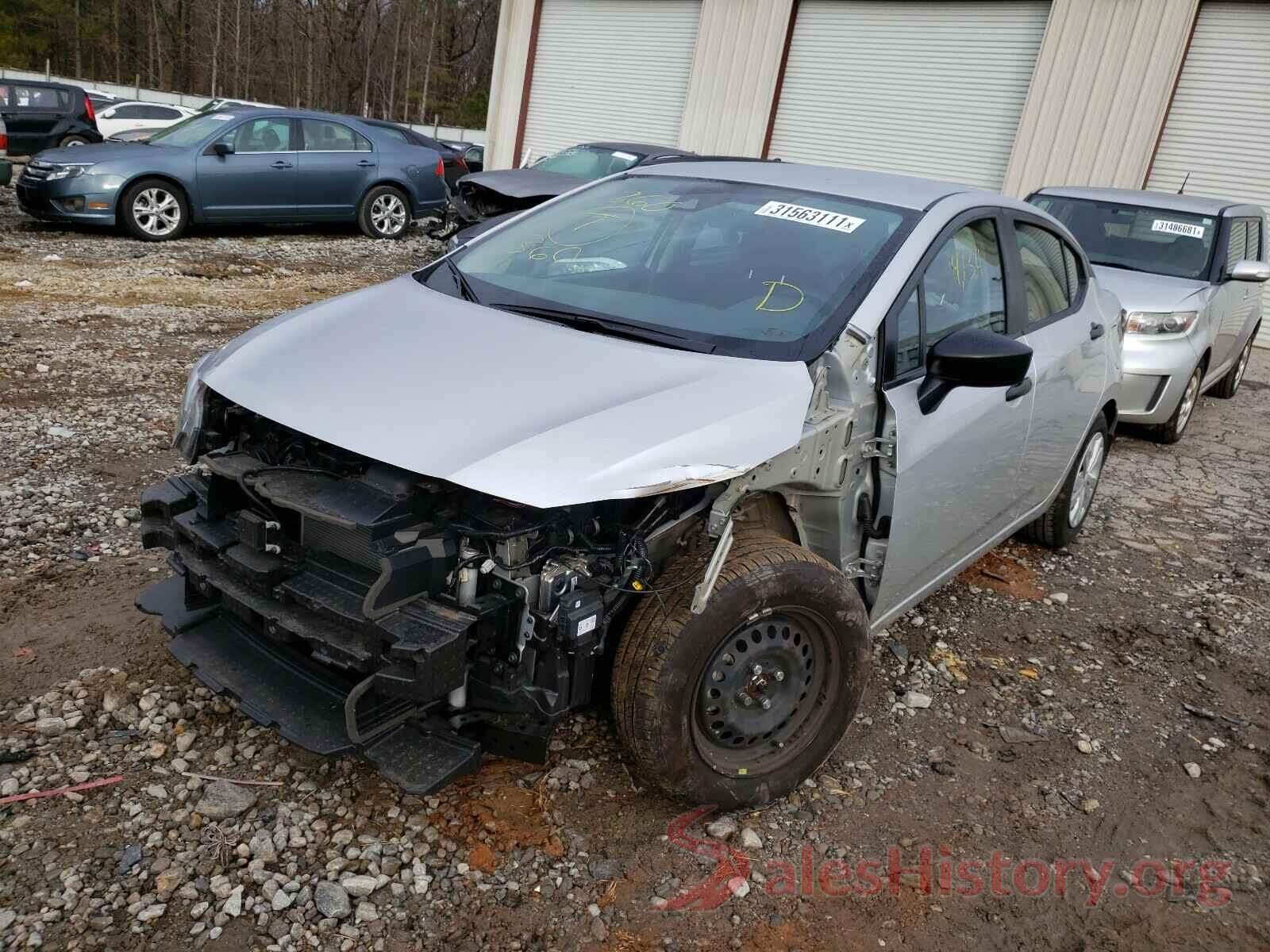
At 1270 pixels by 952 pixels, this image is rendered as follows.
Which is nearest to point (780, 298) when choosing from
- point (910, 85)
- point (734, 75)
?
point (910, 85)

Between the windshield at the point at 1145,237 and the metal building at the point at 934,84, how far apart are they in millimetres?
6016

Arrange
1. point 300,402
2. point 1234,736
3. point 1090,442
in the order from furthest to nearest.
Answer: point 1090,442 < point 1234,736 < point 300,402

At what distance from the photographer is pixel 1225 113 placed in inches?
484

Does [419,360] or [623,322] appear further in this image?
[623,322]

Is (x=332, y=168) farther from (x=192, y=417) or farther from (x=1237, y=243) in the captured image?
(x=192, y=417)

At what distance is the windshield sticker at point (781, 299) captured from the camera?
292 centimetres

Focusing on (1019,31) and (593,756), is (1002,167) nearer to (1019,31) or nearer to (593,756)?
(1019,31)

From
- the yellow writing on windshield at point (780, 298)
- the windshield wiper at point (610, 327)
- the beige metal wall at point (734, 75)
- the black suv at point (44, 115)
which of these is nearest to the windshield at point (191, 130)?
the black suv at point (44, 115)

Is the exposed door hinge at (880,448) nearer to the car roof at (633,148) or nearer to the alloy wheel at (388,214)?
the car roof at (633,148)

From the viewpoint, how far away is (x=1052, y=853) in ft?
9.05

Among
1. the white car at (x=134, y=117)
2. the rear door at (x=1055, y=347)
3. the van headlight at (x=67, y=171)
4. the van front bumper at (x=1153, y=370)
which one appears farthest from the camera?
the white car at (x=134, y=117)

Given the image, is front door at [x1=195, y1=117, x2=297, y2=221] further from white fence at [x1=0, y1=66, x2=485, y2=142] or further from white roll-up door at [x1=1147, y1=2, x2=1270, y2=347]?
white fence at [x1=0, y1=66, x2=485, y2=142]

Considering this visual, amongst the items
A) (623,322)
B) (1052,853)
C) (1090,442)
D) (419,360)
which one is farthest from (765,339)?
(1090,442)

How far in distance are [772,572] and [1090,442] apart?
9.32ft
